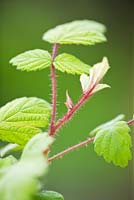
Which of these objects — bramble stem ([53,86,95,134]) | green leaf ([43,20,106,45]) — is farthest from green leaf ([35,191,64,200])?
green leaf ([43,20,106,45])

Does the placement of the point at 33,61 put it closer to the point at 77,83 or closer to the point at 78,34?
the point at 78,34

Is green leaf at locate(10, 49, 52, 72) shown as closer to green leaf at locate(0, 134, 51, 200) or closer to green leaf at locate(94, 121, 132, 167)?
green leaf at locate(94, 121, 132, 167)

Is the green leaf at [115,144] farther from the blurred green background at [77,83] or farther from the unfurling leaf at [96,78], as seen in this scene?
the blurred green background at [77,83]

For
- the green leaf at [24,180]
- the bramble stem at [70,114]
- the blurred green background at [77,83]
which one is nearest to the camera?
the green leaf at [24,180]

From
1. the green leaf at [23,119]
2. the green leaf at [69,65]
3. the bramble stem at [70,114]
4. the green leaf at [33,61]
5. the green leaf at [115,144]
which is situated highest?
the green leaf at [33,61]

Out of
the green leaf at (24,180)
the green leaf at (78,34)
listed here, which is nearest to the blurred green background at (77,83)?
the green leaf at (78,34)

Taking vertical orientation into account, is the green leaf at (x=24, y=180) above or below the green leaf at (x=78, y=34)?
below
